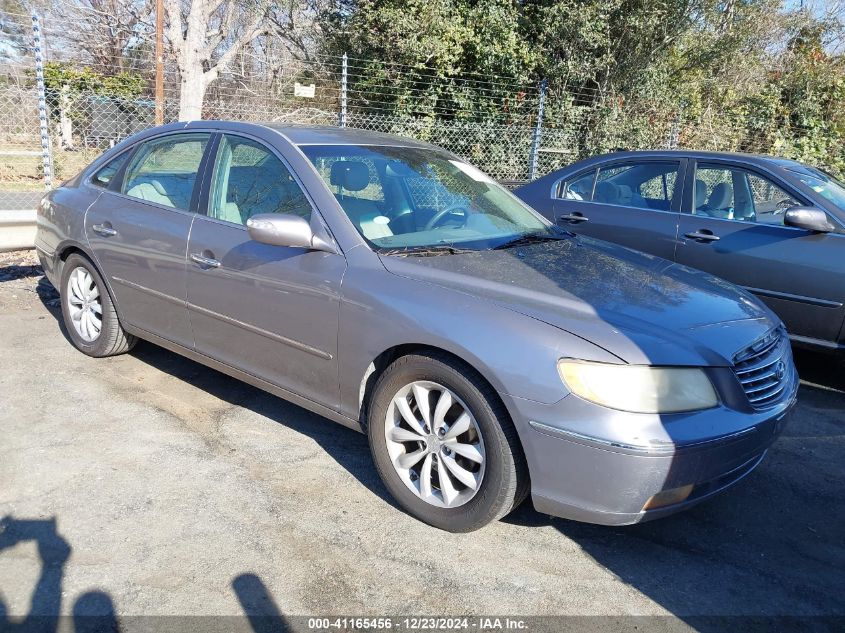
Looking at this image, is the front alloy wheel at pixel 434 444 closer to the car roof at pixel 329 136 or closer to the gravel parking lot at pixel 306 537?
the gravel parking lot at pixel 306 537

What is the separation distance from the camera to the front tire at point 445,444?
2.81 metres

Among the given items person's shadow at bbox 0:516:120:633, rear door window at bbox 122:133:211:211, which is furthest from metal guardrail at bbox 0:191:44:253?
person's shadow at bbox 0:516:120:633

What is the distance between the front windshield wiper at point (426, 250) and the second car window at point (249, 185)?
1.77ft

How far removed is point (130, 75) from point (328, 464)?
1277cm

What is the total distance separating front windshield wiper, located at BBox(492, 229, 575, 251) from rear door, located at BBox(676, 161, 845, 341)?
72.2 inches

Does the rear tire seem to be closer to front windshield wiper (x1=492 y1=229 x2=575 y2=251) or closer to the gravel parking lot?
the gravel parking lot

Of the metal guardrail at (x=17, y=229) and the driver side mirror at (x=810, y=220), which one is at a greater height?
the driver side mirror at (x=810, y=220)

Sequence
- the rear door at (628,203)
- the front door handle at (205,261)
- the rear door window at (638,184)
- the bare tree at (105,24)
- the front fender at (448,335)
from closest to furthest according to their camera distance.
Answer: the front fender at (448,335) → the front door handle at (205,261) → the rear door at (628,203) → the rear door window at (638,184) → the bare tree at (105,24)

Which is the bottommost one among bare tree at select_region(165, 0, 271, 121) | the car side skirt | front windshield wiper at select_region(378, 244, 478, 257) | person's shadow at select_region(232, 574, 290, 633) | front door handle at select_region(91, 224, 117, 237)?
person's shadow at select_region(232, 574, 290, 633)

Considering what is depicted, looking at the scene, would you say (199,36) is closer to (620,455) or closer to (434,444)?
(434,444)

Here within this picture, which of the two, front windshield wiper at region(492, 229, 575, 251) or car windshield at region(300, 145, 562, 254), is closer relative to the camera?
car windshield at region(300, 145, 562, 254)

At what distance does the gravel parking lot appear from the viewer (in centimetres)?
263

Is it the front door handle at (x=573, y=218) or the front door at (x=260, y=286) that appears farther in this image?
the front door handle at (x=573, y=218)

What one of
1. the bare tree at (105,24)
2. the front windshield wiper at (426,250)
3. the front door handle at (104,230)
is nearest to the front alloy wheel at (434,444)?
the front windshield wiper at (426,250)
